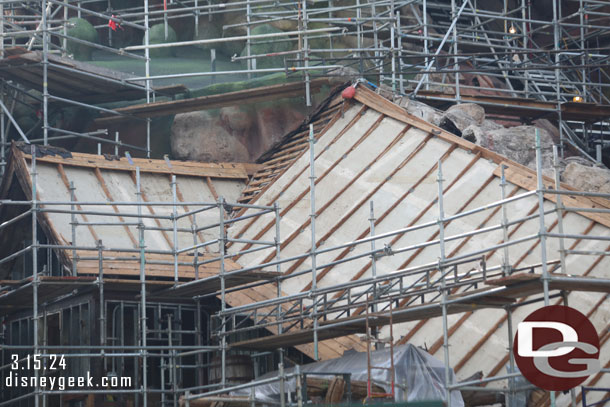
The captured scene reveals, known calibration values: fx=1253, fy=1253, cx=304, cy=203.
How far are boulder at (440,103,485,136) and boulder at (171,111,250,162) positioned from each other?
4773 millimetres

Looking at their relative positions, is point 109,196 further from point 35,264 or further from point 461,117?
point 461,117

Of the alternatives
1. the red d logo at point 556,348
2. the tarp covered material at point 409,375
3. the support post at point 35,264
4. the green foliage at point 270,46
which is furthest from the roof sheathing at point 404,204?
the green foliage at point 270,46

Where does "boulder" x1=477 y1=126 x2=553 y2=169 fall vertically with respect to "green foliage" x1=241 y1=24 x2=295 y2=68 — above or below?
below

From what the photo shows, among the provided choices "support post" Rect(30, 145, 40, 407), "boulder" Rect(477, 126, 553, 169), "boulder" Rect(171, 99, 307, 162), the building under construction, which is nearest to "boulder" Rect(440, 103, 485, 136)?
the building under construction

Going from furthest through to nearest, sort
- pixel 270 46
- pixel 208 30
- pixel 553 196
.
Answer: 1. pixel 208 30
2. pixel 270 46
3. pixel 553 196

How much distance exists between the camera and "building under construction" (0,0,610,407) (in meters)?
18.1

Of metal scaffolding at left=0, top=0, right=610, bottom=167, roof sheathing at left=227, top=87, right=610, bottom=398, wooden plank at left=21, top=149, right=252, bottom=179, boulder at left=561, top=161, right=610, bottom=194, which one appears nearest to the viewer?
roof sheathing at left=227, top=87, right=610, bottom=398

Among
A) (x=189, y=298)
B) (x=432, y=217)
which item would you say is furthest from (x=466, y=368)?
(x=189, y=298)

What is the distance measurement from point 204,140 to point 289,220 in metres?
4.65

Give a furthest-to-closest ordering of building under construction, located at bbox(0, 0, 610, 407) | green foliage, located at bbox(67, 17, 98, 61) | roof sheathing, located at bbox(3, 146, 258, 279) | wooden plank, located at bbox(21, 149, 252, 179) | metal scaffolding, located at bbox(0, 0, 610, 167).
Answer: green foliage, located at bbox(67, 17, 98, 61)
metal scaffolding, located at bbox(0, 0, 610, 167)
wooden plank, located at bbox(21, 149, 252, 179)
roof sheathing, located at bbox(3, 146, 258, 279)
building under construction, located at bbox(0, 0, 610, 407)

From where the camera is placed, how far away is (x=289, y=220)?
77.3 ft

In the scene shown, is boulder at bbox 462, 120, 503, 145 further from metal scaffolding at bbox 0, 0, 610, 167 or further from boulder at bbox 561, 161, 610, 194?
metal scaffolding at bbox 0, 0, 610, 167

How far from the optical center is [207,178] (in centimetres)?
2567

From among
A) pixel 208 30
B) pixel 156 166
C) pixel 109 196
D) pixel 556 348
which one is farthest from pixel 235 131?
pixel 556 348
